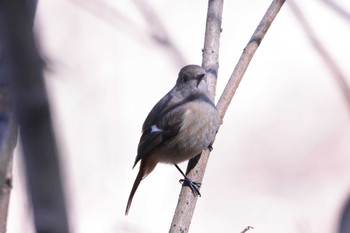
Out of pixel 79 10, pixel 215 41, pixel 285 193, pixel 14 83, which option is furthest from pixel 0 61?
pixel 285 193

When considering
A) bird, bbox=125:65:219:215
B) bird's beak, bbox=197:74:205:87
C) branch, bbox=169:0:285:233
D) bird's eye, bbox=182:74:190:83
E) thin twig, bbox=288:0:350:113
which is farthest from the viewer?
bird's eye, bbox=182:74:190:83

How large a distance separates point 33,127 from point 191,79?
89.8 inches

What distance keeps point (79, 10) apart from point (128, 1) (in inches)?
13.6

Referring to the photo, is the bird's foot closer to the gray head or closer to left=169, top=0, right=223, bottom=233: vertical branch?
left=169, top=0, right=223, bottom=233: vertical branch

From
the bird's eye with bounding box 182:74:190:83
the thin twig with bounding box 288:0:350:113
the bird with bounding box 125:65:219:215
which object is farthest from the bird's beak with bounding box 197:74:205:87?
the thin twig with bounding box 288:0:350:113

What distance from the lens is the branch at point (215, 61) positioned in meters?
2.23

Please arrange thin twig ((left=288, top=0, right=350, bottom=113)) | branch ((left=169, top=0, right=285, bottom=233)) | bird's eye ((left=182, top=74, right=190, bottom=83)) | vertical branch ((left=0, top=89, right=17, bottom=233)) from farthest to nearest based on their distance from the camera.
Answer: bird's eye ((left=182, top=74, right=190, bottom=83))
branch ((left=169, top=0, right=285, bottom=233))
thin twig ((left=288, top=0, right=350, bottom=113))
vertical branch ((left=0, top=89, right=17, bottom=233))

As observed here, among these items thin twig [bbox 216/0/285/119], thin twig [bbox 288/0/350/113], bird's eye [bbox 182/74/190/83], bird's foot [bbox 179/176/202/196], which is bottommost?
bird's foot [bbox 179/176/202/196]

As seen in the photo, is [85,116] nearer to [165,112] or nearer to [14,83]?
[165,112]

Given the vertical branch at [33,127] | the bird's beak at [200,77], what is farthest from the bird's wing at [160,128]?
the vertical branch at [33,127]

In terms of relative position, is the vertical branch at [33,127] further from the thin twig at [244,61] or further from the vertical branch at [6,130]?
the thin twig at [244,61]

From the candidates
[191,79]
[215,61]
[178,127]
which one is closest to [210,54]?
[215,61]

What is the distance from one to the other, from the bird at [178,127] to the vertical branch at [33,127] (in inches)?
85.8

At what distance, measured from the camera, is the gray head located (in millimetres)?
2795
